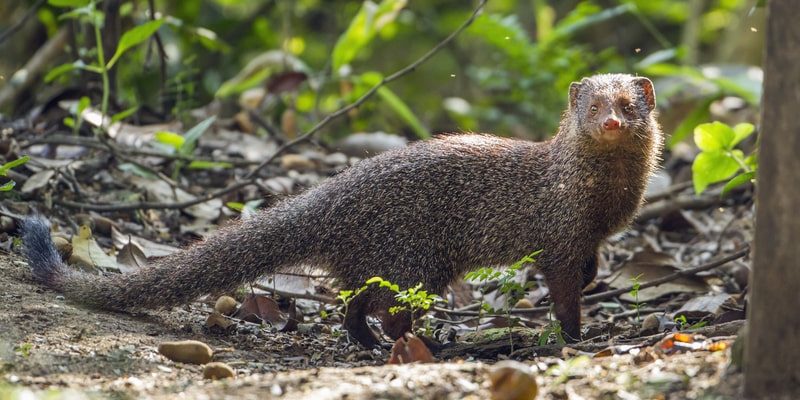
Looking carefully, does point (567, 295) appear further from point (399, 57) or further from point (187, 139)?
point (399, 57)

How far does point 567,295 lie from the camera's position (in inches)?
191

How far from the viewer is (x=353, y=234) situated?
4.80 m

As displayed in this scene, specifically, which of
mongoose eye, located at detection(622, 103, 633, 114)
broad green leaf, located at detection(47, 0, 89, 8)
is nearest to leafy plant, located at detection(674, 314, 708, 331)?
mongoose eye, located at detection(622, 103, 633, 114)

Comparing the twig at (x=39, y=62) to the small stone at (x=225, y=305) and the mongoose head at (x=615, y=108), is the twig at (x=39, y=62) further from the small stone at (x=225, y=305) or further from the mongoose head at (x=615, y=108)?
the mongoose head at (x=615, y=108)

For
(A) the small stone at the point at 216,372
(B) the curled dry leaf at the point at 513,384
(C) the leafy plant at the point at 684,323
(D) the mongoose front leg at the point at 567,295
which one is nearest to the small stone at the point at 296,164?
(D) the mongoose front leg at the point at 567,295

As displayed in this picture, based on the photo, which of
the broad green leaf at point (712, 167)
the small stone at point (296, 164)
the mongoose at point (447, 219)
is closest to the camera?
the mongoose at point (447, 219)

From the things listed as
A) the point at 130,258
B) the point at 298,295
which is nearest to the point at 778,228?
the point at 298,295

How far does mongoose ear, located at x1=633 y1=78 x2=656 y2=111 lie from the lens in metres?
5.12

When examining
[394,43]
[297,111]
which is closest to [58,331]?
[297,111]

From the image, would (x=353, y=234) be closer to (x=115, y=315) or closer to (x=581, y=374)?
(x=115, y=315)

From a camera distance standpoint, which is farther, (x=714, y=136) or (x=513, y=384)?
(x=714, y=136)

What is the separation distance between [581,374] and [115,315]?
2.25 m

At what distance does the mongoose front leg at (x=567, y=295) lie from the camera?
478cm

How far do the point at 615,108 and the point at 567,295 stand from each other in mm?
967
